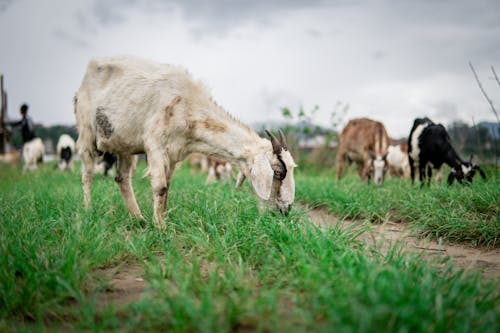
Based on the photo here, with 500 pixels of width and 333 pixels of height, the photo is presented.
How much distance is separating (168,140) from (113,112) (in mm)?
752

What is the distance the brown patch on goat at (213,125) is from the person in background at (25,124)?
9.75m

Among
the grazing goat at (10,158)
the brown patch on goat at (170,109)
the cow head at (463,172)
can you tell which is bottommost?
the cow head at (463,172)

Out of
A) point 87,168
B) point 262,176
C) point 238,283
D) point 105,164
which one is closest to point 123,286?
point 238,283

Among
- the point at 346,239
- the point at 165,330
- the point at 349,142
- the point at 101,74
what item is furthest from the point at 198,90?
the point at 349,142

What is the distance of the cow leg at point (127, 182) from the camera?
4.26 m

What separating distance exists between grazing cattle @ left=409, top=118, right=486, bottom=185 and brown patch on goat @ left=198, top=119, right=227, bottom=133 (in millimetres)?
4541

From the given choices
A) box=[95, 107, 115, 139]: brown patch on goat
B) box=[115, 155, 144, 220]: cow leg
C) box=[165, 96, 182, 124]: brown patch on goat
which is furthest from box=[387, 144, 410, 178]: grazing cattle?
box=[95, 107, 115, 139]: brown patch on goat

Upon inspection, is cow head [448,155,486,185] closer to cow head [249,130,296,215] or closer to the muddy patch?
cow head [249,130,296,215]

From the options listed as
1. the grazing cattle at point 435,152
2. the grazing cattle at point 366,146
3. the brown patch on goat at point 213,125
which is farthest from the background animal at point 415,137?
the brown patch on goat at point 213,125

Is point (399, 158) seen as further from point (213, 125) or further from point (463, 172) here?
point (213, 125)

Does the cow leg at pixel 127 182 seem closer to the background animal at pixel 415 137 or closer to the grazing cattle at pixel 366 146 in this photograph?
the background animal at pixel 415 137

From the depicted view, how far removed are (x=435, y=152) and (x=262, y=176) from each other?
478 centimetres

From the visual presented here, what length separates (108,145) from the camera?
4168 mm

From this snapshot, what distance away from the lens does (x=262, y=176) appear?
3.69 m
